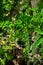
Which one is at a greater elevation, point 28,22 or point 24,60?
point 28,22

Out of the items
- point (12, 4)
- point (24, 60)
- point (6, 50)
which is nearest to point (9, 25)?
point (6, 50)

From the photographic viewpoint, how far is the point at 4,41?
248cm

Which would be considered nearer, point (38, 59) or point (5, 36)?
point (38, 59)

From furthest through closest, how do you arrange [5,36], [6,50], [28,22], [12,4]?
1. [12,4]
2. [5,36]
3. [6,50]
4. [28,22]

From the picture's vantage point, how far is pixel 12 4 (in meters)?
2.92

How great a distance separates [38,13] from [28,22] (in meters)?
0.24

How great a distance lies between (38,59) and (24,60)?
0.17 metres

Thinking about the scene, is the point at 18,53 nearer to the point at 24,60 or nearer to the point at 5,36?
the point at 24,60

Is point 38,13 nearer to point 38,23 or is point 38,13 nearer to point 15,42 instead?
point 38,23

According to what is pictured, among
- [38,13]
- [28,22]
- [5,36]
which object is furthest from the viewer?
[5,36]

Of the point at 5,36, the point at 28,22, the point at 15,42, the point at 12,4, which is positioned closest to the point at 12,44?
the point at 15,42

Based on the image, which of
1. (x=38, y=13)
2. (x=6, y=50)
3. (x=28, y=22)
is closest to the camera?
(x=28, y=22)

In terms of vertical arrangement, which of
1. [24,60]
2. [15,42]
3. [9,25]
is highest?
[9,25]

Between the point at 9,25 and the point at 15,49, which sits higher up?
the point at 9,25
